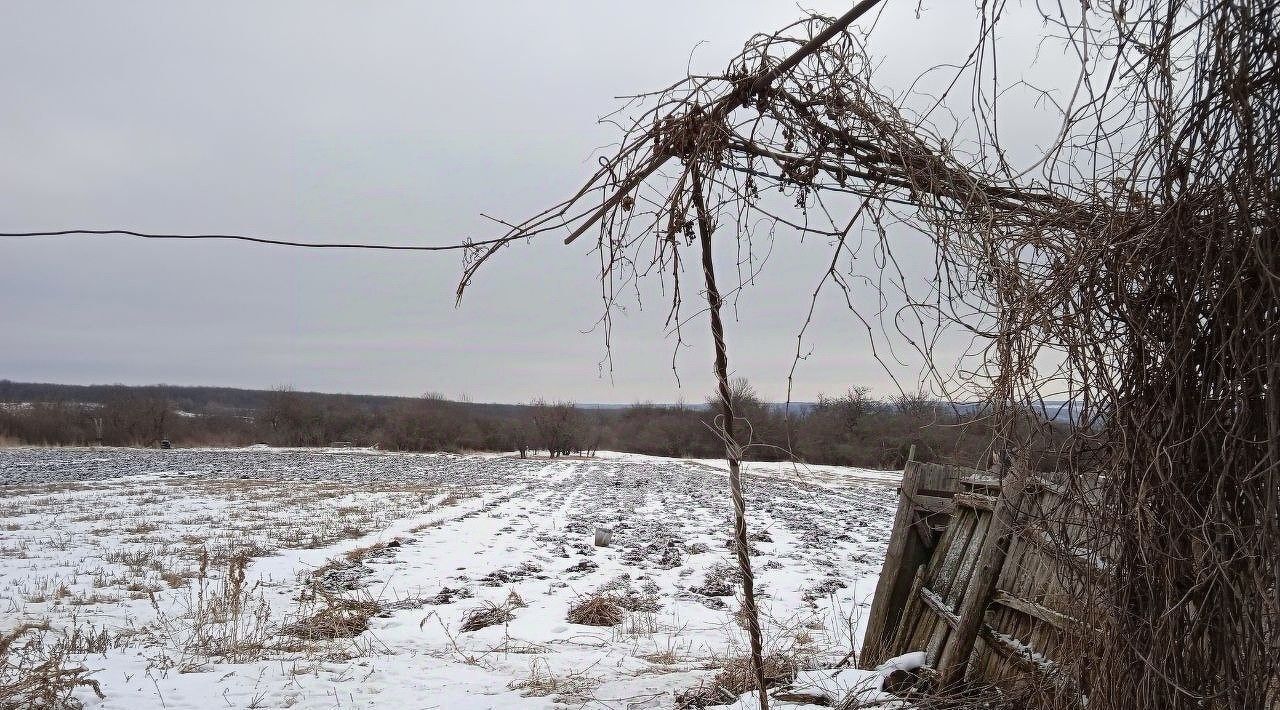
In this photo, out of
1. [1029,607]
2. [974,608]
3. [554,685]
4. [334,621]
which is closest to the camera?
[1029,607]

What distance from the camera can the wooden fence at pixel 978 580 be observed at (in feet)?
6.88

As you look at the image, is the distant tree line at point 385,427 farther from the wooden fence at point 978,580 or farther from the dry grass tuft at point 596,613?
the wooden fence at point 978,580

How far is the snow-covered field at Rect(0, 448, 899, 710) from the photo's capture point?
15.1 ft

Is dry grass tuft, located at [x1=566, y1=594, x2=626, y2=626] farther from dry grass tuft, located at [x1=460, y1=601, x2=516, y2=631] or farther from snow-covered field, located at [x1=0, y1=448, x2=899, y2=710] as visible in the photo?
dry grass tuft, located at [x1=460, y1=601, x2=516, y2=631]

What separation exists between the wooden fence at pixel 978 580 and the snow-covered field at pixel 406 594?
0.52 meters

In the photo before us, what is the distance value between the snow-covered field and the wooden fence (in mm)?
519

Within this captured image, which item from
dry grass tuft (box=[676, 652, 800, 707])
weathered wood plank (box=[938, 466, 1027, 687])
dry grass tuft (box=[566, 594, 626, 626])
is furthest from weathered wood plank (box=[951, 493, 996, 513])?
dry grass tuft (box=[566, 594, 626, 626])

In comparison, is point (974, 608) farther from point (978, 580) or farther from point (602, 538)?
point (602, 538)

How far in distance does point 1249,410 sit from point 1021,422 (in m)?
0.51

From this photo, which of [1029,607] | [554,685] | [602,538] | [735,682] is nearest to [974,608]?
[1029,607]

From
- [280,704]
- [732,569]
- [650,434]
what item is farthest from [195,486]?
[650,434]

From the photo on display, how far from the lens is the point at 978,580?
337cm

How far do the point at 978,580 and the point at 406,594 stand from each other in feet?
19.6

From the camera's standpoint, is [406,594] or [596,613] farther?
[406,594]
